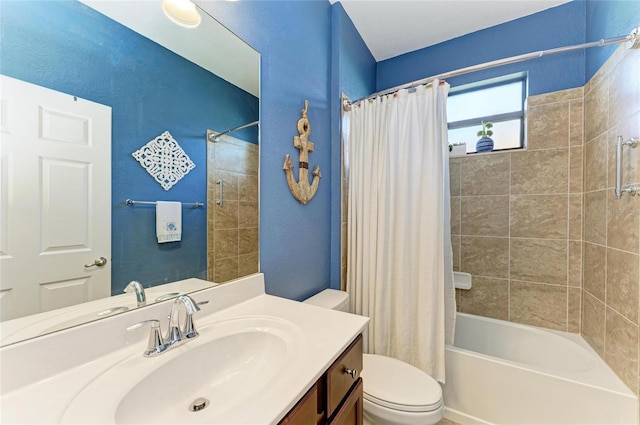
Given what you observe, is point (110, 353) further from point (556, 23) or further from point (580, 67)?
point (556, 23)

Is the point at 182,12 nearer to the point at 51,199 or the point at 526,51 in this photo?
the point at 51,199

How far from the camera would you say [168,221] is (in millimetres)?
886

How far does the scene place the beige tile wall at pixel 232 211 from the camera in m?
1.03

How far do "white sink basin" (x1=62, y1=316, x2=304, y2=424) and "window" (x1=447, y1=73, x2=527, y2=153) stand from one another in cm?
219

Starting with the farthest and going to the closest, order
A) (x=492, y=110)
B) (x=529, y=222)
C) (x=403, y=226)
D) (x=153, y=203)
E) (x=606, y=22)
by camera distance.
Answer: (x=492, y=110) → (x=529, y=222) → (x=403, y=226) → (x=606, y=22) → (x=153, y=203)

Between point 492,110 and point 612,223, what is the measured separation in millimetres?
1225

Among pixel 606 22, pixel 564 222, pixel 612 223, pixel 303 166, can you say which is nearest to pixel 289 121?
pixel 303 166

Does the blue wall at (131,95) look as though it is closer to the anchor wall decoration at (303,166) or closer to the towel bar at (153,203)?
the towel bar at (153,203)

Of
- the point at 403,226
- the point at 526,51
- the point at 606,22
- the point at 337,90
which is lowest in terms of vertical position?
the point at 403,226

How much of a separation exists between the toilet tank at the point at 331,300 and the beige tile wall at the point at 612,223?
1314 millimetres

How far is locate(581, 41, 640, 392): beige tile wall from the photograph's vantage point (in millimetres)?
1165

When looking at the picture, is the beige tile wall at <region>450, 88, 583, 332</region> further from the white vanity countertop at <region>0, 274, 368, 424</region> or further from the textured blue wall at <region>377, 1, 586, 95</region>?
the white vanity countertop at <region>0, 274, 368, 424</region>

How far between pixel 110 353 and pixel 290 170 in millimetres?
990

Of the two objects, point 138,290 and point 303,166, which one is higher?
point 303,166
